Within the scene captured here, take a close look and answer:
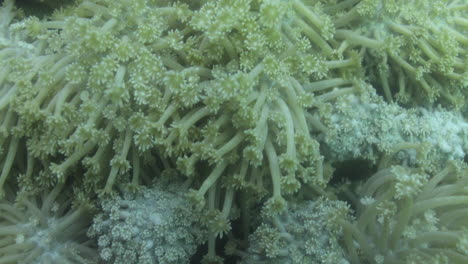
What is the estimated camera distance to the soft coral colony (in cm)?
313

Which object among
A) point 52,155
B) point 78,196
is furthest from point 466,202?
point 52,155

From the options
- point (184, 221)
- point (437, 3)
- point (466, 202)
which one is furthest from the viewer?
point (437, 3)

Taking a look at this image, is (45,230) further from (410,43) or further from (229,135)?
(410,43)

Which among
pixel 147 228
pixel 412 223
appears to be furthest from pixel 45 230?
pixel 412 223

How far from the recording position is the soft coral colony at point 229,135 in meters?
3.13

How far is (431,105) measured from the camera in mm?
3949

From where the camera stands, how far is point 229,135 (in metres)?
3.29

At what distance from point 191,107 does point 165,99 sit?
0.22 m

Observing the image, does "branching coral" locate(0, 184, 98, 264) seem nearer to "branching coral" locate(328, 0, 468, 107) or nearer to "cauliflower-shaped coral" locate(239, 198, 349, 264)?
"cauliflower-shaped coral" locate(239, 198, 349, 264)

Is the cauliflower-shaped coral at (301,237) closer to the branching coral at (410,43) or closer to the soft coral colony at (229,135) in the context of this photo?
the soft coral colony at (229,135)

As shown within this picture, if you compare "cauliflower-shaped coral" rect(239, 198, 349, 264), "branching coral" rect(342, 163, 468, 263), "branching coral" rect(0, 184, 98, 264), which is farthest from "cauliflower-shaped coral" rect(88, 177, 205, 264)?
"branching coral" rect(342, 163, 468, 263)

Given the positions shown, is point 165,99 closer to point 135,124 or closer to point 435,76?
point 135,124

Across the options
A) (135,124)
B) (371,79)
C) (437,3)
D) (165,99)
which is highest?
(437,3)

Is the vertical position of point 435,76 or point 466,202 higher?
point 435,76
